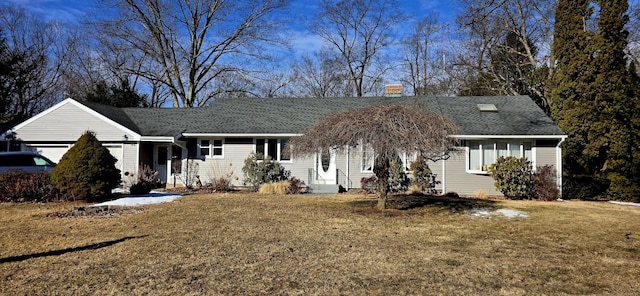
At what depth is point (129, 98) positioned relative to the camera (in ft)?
88.3

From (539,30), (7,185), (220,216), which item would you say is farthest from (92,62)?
(539,30)

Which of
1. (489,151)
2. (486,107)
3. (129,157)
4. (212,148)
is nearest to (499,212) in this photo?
(489,151)

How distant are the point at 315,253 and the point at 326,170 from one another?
1146cm

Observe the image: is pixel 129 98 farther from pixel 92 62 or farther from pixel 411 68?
pixel 411 68

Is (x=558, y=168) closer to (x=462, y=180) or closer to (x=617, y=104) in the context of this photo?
(x=617, y=104)

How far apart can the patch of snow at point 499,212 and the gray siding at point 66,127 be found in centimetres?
1445

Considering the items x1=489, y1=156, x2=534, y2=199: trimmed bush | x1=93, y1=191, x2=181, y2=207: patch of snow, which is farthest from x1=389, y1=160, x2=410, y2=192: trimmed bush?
x1=93, y1=191, x2=181, y2=207: patch of snow

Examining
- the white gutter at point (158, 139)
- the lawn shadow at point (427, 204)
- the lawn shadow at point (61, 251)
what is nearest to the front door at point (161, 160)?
the white gutter at point (158, 139)

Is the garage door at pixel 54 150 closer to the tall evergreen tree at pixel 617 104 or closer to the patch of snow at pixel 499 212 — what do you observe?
the patch of snow at pixel 499 212

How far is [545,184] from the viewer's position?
611 inches

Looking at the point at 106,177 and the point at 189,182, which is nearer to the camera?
the point at 106,177

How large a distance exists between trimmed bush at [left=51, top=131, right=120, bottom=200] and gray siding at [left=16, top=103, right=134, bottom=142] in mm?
5464

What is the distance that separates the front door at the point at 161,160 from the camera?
61.5 ft

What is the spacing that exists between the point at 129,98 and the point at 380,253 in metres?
24.9
